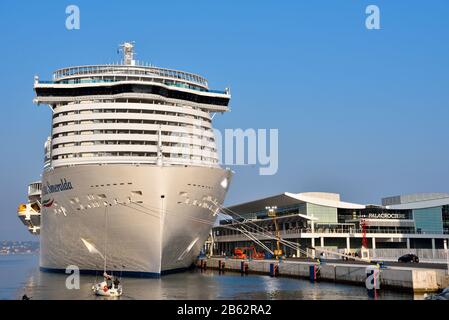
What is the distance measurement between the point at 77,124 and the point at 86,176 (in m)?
6.08

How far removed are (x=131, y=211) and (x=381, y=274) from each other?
17.3 metres

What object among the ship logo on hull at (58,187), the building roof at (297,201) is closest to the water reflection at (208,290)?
the ship logo on hull at (58,187)

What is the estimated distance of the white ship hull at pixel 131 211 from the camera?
125ft

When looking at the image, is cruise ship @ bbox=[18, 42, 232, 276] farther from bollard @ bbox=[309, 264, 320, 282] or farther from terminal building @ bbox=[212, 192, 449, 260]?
terminal building @ bbox=[212, 192, 449, 260]

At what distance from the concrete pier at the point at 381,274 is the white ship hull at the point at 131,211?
1042 centimetres

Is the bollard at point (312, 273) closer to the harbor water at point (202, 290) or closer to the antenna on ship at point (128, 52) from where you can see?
the harbor water at point (202, 290)

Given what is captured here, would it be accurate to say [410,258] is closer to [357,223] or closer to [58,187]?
[58,187]

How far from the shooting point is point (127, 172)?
3781cm

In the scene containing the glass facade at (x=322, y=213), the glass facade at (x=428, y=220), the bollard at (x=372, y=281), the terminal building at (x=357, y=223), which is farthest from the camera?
the glass facade at (x=428, y=220)

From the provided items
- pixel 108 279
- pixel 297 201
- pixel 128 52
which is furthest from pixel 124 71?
pixel 297 201

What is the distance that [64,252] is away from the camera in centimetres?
4350
